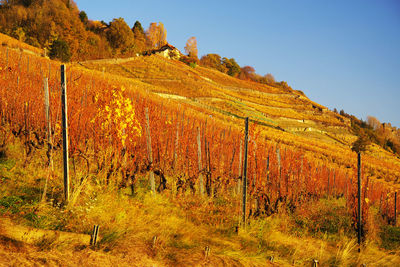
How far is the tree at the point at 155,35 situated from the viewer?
10558 cm

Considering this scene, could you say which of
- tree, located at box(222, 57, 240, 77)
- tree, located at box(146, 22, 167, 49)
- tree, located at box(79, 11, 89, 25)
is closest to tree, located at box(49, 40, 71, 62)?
tree, located at box(79, 11, 89, 25)

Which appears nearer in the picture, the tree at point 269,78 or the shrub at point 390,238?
the shrub at point 390,238

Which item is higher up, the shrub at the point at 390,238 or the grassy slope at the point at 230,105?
the grassy slope at the point at 230,105

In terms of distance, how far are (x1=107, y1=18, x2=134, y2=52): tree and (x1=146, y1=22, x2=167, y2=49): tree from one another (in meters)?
30.2

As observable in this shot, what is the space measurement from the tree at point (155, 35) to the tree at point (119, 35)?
30239 mm

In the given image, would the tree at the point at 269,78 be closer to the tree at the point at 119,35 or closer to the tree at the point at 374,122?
the tree at the point at 374,122

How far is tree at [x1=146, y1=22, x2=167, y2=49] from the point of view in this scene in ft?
346

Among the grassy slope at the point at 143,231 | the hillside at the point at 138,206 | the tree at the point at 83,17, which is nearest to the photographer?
the grassy slope at the point at 143,231

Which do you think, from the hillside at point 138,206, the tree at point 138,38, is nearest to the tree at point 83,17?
the tree at point 138,38

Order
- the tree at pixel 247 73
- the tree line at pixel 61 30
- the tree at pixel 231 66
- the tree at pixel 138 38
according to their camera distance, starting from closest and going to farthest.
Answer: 1. the tree line at pixel 61 30
2. the tree at pixel 138 38
3. the tree at pixel 231 66
4. the tree at pixel 247 73

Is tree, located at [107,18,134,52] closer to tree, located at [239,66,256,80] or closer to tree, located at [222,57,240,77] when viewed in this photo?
tree, located at [222,57,240,77]

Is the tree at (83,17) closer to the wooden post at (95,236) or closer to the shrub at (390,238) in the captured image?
the shrub at (390,238)

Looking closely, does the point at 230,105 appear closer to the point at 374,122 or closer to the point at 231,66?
the point at 231,66

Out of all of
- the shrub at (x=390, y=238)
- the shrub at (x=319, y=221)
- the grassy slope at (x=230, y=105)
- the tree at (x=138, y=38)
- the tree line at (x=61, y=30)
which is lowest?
the shrub at (x=390, y=238)
